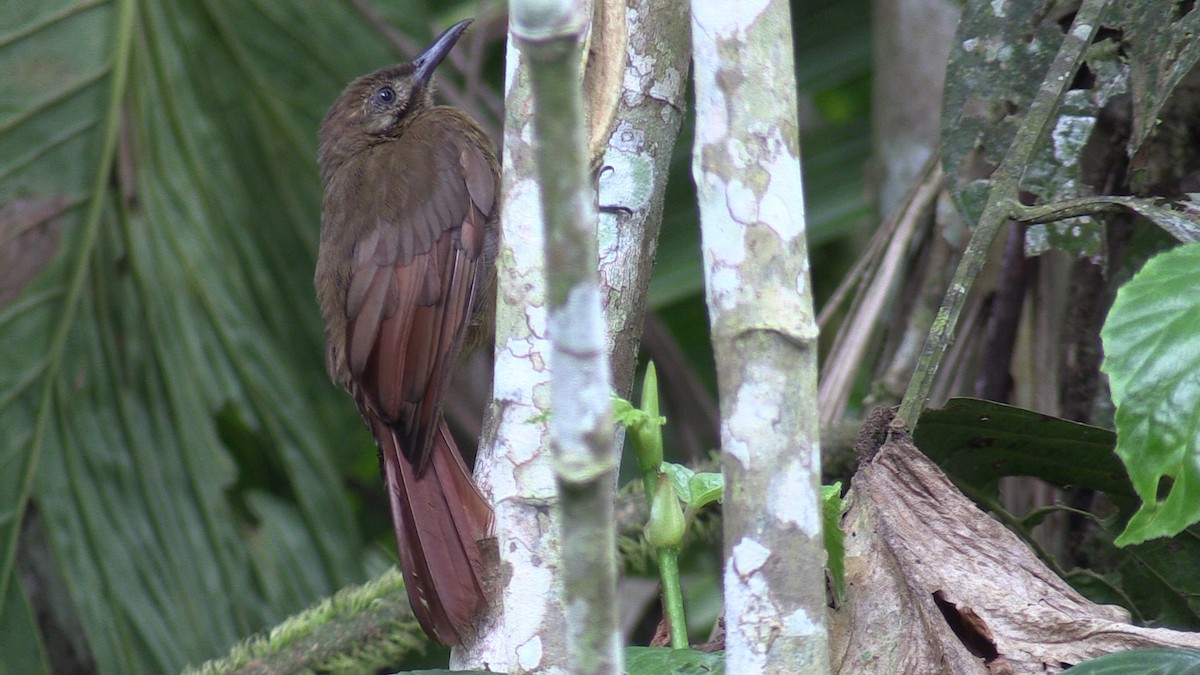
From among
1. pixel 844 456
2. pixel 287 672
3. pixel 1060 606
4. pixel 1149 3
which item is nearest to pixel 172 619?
pixel 287 672

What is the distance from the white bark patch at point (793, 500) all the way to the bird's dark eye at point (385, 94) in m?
2.26

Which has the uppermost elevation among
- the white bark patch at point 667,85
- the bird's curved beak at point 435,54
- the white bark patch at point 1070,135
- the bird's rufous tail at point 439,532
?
the bird's curved beak at point 435,54

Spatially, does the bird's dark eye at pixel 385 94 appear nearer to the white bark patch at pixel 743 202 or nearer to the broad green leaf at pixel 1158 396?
the white bark patch at pixel 743 202

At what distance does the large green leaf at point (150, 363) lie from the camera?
294 cm

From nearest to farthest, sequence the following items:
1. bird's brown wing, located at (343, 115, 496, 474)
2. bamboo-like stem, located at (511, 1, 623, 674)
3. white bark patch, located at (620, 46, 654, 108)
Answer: bamboo-like stem, located at (511, 1, 623, 674), white bark patch, located at (620, 46, 654, 108), bird's brown wing, located at (343, 115, 496, 474)

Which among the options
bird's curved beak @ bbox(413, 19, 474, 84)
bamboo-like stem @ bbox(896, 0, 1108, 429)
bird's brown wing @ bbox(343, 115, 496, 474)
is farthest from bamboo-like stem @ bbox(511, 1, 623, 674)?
bird's curved beak @ bbox(413, 19, 474, 84)

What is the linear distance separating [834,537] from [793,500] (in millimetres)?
294

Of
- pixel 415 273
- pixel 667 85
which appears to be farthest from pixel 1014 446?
pixel 415 273

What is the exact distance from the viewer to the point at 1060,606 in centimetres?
138

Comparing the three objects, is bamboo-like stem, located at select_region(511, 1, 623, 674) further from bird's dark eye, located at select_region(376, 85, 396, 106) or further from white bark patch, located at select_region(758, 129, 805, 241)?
bird's dark eye, located at select_region(376, 85, 396, 106)

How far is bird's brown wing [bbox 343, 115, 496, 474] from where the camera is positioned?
2.45 m

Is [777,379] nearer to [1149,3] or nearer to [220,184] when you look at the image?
[1149,3]

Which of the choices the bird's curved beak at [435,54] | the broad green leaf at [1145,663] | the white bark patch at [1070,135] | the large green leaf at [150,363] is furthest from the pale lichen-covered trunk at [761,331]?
the large green leaf at [150,363]

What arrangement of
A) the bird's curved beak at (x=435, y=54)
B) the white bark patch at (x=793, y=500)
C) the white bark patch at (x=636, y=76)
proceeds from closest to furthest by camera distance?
1. the white bark patch at (x=793, y=500)
2. the white bark patch at (x=636, y=76)
3. the bird's curved beak at (x=435, y=54)
